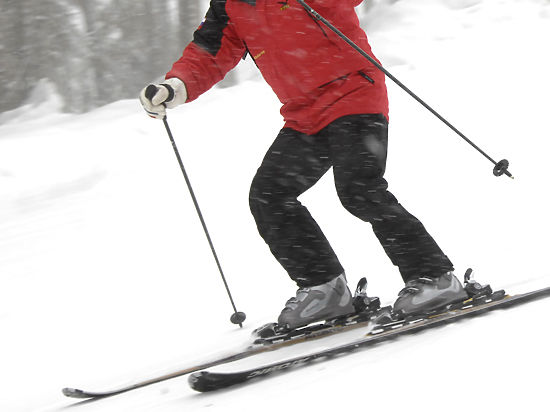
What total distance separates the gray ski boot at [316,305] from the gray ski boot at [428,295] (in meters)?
0.38

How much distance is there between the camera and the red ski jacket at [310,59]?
295 cm

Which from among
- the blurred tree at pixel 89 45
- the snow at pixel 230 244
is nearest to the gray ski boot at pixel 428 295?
the snow at pixel 230 244

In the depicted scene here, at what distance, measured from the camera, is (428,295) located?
2912 mm

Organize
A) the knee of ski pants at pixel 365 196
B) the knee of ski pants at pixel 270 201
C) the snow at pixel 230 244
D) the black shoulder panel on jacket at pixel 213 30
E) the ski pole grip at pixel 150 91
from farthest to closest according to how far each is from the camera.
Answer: the black shoulder panel on jacket at pixel 213 30 < the knee of ski pants at pixel 270 201 < the ski pole grip at pixel 150 91 < the knee of ski pants at pixel 365 196 < the snow at pixel 230 244

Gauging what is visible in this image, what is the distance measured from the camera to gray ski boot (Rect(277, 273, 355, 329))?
3207 millimetres

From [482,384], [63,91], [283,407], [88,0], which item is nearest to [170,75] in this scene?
[283,407]

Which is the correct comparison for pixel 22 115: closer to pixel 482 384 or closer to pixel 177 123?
pixel 177 123

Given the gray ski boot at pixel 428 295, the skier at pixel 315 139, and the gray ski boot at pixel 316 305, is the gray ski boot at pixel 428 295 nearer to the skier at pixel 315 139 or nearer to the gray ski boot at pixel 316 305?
the skier at pixel 315 139

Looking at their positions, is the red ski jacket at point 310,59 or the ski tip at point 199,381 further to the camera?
the red ski jacket at point 310,59

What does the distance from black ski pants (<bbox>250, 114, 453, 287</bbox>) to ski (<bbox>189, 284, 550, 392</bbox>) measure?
251mm

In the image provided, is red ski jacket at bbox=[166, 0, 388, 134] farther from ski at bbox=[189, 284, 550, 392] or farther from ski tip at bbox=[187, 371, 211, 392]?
→ ski tip at bbox=[187, 371, 211, 392]

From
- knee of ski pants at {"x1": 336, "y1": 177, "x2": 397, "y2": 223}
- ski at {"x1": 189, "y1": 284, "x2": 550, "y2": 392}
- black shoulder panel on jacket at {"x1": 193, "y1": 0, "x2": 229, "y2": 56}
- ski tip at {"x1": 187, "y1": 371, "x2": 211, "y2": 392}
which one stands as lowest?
ski at {"x1": 189, "y1": 284, "x2": 550, "y2": 392}

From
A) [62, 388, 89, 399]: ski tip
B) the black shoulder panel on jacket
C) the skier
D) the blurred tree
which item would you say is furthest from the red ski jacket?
the blurred tree

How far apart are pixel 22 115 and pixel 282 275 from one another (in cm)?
716
